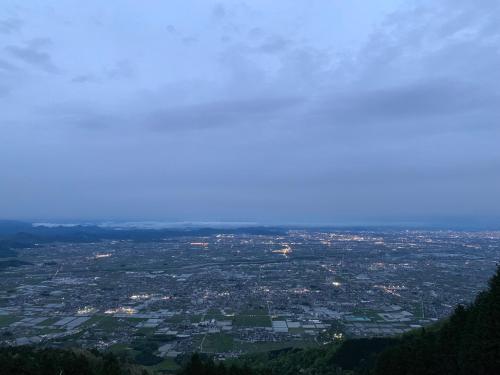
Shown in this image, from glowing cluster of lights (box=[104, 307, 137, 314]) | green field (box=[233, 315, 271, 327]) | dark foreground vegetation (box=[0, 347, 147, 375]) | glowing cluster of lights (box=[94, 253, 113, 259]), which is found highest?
dark foreground vegetation (box=[0, 347, 147, 375])

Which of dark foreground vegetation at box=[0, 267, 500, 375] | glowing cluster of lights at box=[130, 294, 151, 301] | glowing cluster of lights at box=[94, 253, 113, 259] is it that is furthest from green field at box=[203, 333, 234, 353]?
glowing cluster of lights at box=[94, 253, 113, 259]

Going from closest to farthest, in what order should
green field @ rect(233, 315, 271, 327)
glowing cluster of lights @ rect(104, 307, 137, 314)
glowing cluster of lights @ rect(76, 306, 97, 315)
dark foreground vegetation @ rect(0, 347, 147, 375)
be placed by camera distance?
dark foreground vegetation @ rect(0, 347, 147, 375) < green field @ rect(233, 315, 271, 327) < glowing cluster of lights @ rect(76, 306, 97, 315) < glowing cluster of lights @ rect(104, 307, 137, 314)

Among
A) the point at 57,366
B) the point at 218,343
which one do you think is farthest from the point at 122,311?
the point at 57,366

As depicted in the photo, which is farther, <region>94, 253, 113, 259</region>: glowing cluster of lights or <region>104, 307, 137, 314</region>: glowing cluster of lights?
<region>94, 253, 113, 259</region>: glowing cluster of lights

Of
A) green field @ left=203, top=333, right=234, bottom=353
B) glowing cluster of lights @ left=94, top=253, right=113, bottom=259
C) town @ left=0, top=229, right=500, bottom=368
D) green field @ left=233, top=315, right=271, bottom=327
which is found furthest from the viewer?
glowing cluster of lights @ left=94, top=253, right=113, bottom=259

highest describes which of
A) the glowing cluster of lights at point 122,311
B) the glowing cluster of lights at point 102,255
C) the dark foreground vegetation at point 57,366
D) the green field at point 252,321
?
the dark foreground vegetation at point 57,366

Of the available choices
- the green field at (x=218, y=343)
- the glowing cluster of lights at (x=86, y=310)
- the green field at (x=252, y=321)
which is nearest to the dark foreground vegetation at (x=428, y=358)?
the green field at (x=218, y=343)

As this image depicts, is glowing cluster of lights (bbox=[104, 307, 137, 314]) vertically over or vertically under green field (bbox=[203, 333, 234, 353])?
under

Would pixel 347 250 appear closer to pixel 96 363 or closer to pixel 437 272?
pixel 437 272

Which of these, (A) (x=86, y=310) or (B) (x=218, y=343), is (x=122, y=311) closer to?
(A) (x=86, y=310)

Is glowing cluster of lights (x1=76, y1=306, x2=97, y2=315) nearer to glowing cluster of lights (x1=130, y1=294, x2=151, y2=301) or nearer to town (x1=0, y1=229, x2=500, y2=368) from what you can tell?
town (x1=0, y1=229, x2=500, y2=368)

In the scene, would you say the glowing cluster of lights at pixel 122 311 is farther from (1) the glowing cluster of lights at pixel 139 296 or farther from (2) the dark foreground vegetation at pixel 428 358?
(2) the dark foreground vegetation at pixel 428 358

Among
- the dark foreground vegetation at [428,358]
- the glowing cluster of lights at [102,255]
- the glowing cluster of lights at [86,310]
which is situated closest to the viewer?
the dark foreground vegetation at [428,358]
